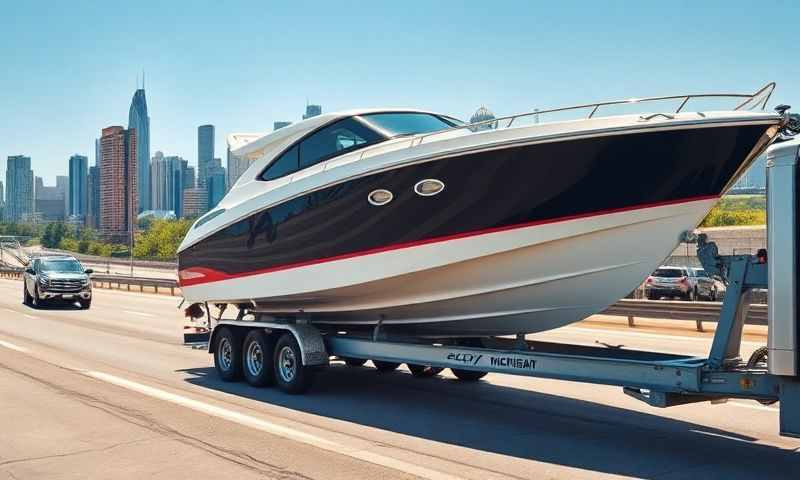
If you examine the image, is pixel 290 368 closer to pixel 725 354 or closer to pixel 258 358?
pixel 258 358

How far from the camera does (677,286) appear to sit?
95.3 feet

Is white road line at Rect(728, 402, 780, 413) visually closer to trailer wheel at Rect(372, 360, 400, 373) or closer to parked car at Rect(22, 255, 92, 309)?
trailer wheel at Rect(372, 360, 400, 373)

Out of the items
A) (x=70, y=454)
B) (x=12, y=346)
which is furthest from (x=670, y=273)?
(x=70, y=454)

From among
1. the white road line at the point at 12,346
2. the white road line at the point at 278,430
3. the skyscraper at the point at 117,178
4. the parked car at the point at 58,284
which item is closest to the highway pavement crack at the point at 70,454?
the white road line at the point at 278,430

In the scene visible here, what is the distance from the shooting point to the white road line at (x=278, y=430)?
6742 millimetres

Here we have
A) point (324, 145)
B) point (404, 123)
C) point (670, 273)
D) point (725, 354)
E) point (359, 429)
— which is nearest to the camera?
point (725, 354)

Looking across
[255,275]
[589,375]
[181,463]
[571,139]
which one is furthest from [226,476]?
[255,275]

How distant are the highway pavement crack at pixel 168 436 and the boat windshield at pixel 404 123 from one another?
A: 446cm

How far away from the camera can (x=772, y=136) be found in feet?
23.3

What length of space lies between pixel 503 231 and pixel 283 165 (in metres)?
4.25

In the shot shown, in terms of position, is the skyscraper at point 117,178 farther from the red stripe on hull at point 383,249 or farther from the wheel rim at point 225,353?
the wheel rim at point 225,353

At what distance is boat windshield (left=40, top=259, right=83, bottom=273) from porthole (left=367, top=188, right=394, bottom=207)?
879 inches

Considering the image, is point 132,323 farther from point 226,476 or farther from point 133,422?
point 226,476

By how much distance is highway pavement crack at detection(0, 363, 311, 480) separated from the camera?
22.0 ft
